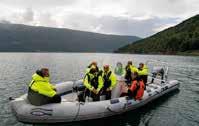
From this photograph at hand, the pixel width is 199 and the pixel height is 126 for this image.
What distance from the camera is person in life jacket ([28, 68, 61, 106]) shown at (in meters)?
10.3

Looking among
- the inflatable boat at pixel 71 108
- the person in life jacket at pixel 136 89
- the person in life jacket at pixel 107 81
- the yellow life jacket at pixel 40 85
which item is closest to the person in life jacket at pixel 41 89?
the yellow life jacket at pixel 40 85

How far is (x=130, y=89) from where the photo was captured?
42.8 ft

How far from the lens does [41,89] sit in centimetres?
1041

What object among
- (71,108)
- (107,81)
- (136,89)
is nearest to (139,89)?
(136,89)

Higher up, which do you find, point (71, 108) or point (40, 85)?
point (40, 85)

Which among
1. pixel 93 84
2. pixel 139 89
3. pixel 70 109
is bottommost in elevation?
pixel 70 109

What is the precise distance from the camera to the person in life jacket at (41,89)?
10279mm

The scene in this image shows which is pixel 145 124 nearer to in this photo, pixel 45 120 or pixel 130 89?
pixel 130 89

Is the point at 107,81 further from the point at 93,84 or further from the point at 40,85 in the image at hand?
the point at 40,85

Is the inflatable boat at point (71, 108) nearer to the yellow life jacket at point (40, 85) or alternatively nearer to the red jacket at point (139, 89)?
the red jacket at point (139, 89)

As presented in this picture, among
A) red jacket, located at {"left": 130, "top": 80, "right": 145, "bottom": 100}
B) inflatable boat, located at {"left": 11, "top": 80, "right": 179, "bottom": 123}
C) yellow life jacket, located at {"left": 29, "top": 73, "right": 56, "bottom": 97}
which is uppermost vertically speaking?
yellow life jacket, located at {"left": 29, "top": 73, "right": 56, "bottom": 97}

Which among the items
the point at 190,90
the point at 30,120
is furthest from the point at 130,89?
the point at 190,90

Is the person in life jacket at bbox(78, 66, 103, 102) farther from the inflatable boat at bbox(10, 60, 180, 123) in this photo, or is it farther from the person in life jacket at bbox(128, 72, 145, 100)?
the person in life jacket at bbox(128, 72, 145, 100)

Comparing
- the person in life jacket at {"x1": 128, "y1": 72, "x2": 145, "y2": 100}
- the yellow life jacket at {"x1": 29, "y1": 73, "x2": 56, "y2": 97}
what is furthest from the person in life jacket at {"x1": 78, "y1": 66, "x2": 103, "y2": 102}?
the yellow life jacket at {"x1": 29, "y1": 73, "x2": 56, "y2": 97}
